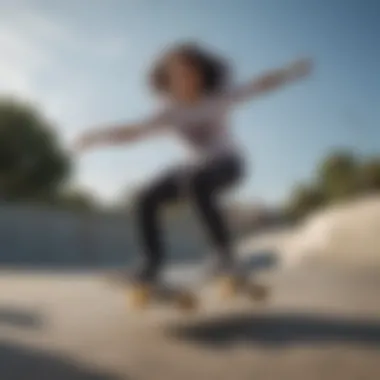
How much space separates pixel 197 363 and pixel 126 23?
3.86ft

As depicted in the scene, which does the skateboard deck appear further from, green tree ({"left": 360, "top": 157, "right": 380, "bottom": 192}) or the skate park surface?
green tree ({"left": 360, "top": 157, "right": 380, "bottom": 192})

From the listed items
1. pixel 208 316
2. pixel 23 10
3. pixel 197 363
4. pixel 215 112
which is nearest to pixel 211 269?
pixel 208 316

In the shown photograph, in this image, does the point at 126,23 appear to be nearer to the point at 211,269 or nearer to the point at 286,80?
the point at 286,80

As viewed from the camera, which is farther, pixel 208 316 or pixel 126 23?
pixel 126 23

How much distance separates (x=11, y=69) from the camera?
5.91ft

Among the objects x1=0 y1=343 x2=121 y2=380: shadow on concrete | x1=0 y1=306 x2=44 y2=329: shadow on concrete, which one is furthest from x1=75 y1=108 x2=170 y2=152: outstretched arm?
x1=0 y1=343 x2=121 y2=380: shadow on concrete

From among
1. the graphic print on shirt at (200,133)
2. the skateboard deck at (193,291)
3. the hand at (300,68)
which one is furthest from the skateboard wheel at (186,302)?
the hand at (300,68)

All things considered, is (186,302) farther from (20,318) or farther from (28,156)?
(28,156)

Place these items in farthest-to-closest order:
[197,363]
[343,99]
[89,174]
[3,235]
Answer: [3,235] → [343,99] → [89,174] → [197,363]

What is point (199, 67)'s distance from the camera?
Result: 174 cm

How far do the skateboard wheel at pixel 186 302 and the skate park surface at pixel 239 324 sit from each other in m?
0.04

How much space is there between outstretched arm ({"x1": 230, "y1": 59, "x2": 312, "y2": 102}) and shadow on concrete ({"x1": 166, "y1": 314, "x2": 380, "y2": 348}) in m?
0.73

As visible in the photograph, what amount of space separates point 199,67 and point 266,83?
9.1 inches

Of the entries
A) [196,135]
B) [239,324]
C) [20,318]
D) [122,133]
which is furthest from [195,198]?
[20,318]
